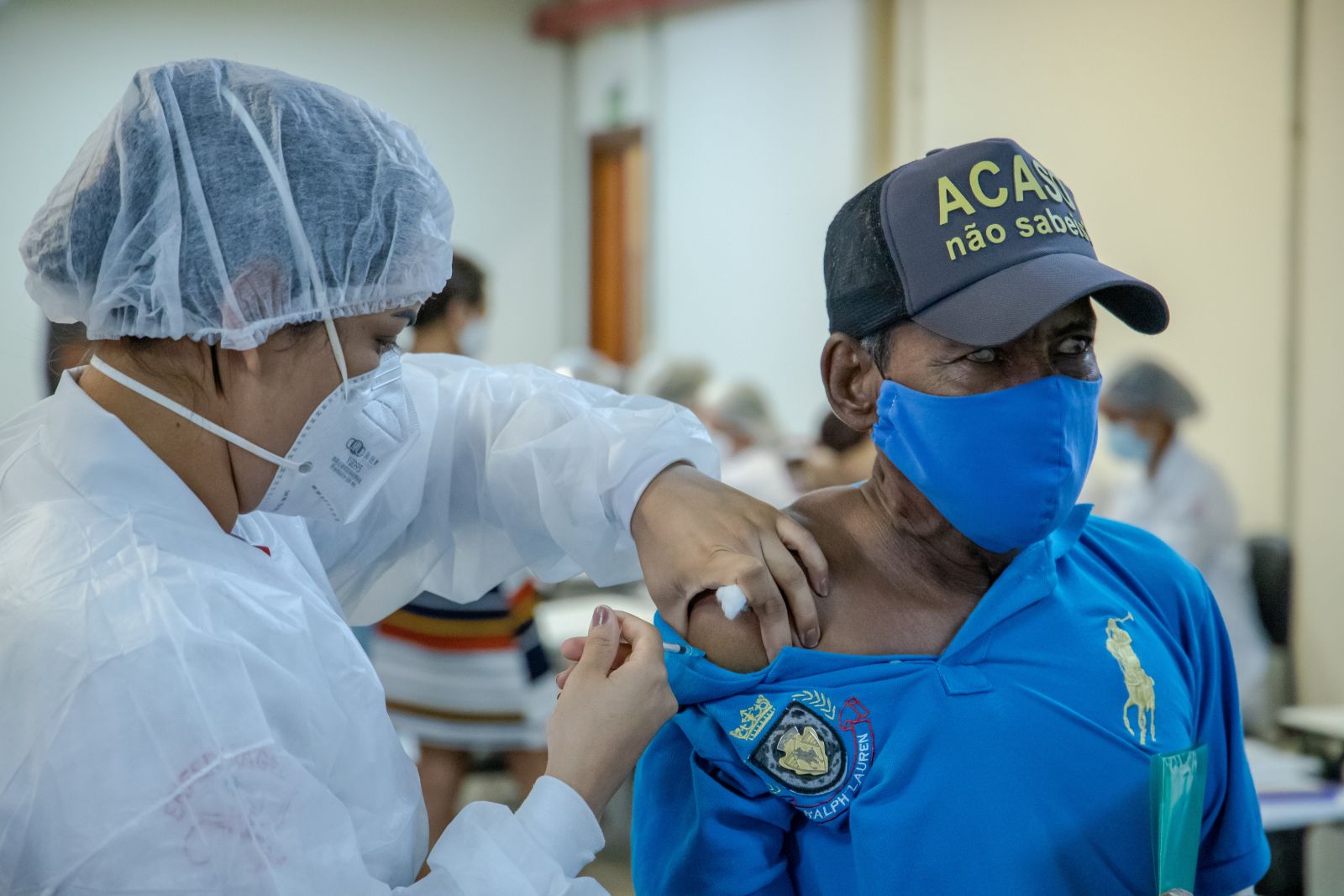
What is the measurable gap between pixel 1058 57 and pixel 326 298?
201 inches

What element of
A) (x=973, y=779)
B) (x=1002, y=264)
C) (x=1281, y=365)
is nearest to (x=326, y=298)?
(x=1002, y=264)

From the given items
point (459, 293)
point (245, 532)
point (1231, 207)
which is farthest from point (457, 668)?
point (1231, 207)

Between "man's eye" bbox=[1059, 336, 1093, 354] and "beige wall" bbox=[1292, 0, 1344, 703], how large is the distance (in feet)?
12.5

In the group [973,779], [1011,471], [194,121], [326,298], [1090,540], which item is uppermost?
[194,121]

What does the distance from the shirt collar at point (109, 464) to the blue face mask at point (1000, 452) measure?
68cm

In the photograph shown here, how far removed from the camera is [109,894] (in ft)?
2.97

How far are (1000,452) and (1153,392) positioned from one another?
374 cm

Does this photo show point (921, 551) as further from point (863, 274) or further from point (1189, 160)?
point (1189, 160)

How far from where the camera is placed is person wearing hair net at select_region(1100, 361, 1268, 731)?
172 inches

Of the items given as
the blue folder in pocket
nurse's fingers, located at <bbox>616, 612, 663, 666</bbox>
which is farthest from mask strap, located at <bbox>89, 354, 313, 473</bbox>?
the blue folder in pocket

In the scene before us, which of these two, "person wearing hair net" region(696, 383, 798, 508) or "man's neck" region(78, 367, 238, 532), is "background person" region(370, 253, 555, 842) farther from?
"person wearing hair net" region(696, 383, 798, 508)

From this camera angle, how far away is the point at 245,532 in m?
1.25

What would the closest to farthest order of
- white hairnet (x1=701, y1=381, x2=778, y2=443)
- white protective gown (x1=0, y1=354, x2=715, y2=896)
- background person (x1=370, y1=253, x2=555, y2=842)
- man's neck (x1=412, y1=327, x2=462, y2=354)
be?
white protective gown (x1=0, y1=354, x2=715, y2=896)
background person (x1=370, y1=253, x2=555, y2=842)
man's neck (x1=412, y1=327, x2=462, y2=354)
white hairnet (x1=701, y1=381, x2=778, y2=443)

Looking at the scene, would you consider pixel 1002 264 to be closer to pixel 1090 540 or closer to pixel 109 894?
pixel 1090 540
